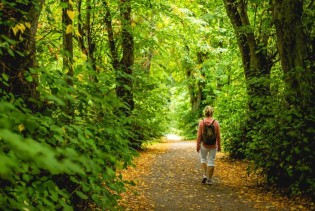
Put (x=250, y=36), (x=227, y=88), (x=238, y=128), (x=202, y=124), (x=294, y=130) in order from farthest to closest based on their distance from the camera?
(x=227, y=88) < (x=238, y=128) < (x=250, y=36) < (x=202, y=124) < (x=294, y=130)

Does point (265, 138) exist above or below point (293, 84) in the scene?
below

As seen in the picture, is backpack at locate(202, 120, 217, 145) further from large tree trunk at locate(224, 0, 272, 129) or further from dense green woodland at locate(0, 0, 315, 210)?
large tree trunk at locate(224, 0, 272, 129)

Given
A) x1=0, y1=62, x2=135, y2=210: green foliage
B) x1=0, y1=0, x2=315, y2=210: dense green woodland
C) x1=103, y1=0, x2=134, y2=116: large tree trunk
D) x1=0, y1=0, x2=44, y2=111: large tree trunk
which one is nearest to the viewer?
x1=0, y1=62, x2=135, y2=210: green foliage

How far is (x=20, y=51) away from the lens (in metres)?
3.86

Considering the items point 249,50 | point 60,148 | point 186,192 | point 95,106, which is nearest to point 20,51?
point 95,106

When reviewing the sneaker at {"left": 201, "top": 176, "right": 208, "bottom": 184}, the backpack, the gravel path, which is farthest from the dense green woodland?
the sneaker at {"left": 201, "top": 176, "right": 208, "bottom": 184}

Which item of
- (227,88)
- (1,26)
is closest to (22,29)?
(1,26)

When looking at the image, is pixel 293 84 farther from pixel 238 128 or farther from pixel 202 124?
pixel 238 128

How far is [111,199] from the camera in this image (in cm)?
388

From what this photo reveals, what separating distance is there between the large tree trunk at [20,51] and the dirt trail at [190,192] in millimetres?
1824

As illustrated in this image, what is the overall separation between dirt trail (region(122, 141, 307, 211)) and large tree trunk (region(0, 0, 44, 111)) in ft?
5.98

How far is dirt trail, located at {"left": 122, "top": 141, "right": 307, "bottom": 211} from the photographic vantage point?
20.8ft

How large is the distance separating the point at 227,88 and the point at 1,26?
1020 cm

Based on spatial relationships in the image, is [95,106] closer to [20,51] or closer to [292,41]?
[20,51]
